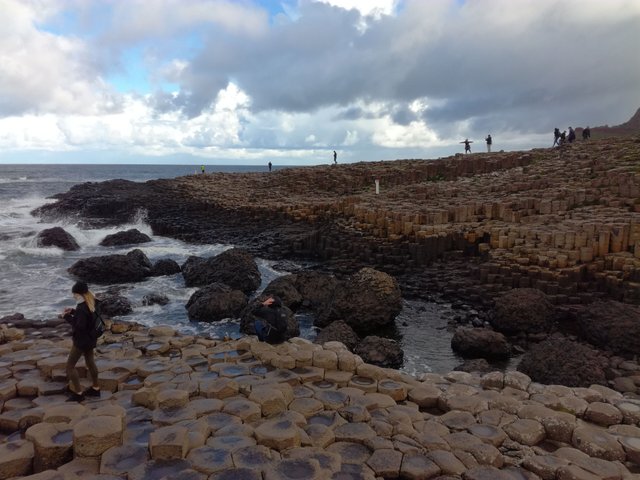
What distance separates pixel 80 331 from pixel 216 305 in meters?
7.06

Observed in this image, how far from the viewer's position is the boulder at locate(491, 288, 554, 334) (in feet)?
38.3

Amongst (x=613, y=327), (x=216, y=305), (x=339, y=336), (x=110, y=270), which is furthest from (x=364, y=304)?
(x=110, y=270)

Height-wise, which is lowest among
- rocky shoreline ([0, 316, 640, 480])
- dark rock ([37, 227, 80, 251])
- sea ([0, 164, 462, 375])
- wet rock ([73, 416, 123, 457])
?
sea ([0, 164, 462, 375])

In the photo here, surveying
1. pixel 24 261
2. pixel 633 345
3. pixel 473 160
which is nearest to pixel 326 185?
pixel 473 160

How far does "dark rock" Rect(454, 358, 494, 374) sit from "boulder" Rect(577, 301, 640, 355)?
2801 millimetres

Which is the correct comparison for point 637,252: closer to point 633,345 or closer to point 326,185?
point 633,345

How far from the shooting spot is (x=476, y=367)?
31.4 feet

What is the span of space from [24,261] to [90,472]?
62.5 ft

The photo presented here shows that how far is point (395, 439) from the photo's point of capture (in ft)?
18.2

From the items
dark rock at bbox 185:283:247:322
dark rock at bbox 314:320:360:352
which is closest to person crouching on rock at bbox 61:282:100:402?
dark rock at bbox 314:320:360:352

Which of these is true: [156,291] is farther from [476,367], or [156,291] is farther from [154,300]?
[476,367]

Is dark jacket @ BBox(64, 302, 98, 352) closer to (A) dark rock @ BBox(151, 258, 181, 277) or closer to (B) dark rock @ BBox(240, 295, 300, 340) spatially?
(B) dark rock @ BBox(240, 295, 300, 340)

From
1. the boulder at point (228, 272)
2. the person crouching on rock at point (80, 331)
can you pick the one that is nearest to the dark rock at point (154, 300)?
the boulder at point (228, 272)

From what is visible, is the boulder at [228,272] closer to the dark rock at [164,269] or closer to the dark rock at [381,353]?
the dark rock at [164,269]
